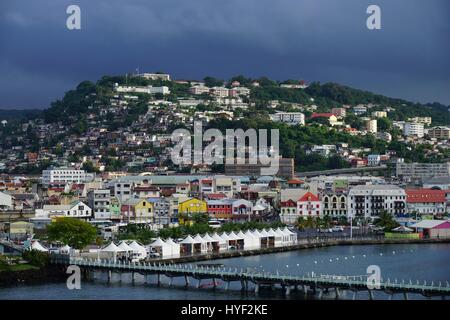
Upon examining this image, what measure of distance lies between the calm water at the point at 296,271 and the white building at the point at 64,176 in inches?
629

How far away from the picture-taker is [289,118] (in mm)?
54812

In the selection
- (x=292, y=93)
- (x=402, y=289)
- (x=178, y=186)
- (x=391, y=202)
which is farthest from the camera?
(x=292, y=93)

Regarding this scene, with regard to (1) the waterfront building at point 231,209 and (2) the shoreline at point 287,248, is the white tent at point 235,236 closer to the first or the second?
(2) the shoreline at point 287,248

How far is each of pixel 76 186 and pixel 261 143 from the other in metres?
14.2

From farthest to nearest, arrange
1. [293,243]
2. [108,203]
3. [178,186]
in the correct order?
[178,186], [108,203], [293,243]

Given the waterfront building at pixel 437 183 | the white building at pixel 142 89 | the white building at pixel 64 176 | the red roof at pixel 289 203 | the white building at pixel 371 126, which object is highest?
the white building at pixel 142 89

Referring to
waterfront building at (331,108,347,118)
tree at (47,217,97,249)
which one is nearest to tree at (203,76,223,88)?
waterfront building at (331,108,347,118)

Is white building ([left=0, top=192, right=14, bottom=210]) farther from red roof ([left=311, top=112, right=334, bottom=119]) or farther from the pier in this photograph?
red roof ([left=311, top=112, right=334, bottom=119])

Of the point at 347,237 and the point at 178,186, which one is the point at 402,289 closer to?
the point at 347,237

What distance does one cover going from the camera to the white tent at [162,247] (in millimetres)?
23031

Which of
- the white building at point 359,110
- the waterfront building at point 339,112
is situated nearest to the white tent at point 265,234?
the waterfront building at point 339,112

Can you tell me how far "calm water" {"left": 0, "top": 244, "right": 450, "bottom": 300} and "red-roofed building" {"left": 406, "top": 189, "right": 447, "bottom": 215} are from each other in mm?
5628

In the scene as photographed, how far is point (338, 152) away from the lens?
48781 millimetres
